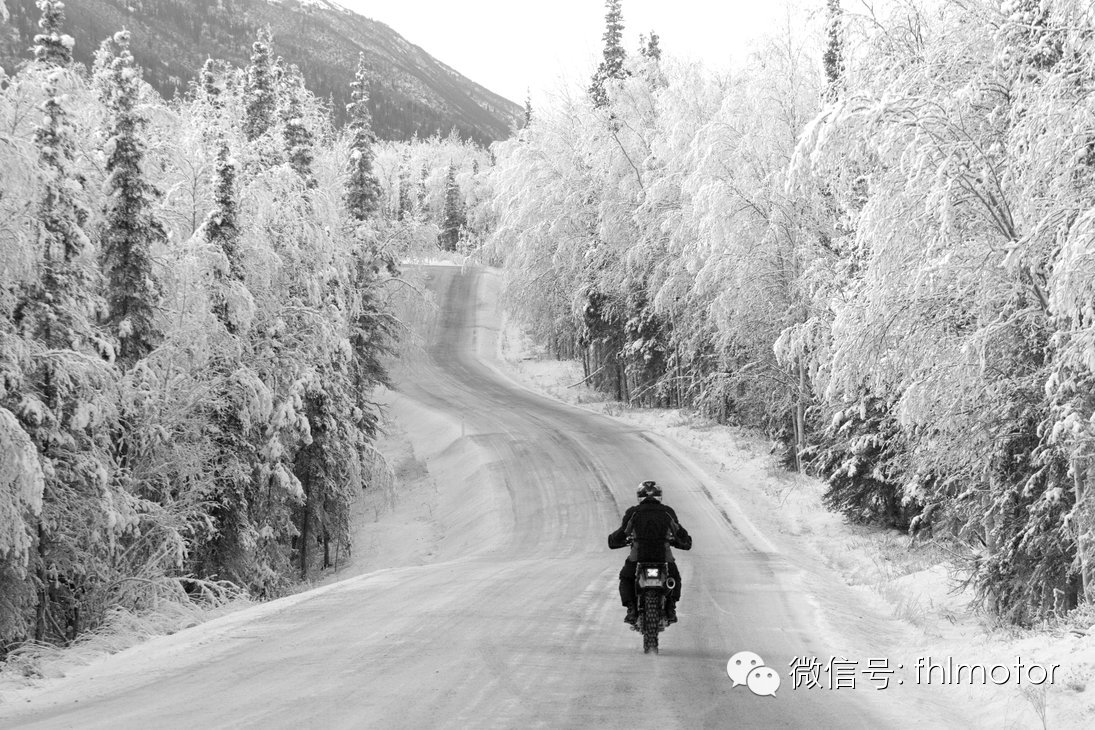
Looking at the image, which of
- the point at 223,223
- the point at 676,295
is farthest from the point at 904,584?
the point at 676,295

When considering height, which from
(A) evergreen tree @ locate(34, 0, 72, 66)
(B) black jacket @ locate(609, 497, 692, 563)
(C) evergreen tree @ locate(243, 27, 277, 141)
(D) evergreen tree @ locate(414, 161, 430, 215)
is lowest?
(B) black jacket @ locate(609, 497, 692, 563)

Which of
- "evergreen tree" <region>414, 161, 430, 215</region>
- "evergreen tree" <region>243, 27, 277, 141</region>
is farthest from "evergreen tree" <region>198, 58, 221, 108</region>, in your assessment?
"evergreen tree" <region>414, 161, 430, 215</region>

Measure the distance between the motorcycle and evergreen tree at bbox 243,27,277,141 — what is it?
2535 centimetres

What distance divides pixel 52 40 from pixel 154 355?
5.75 meters

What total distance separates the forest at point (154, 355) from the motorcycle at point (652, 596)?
7695 millimetres

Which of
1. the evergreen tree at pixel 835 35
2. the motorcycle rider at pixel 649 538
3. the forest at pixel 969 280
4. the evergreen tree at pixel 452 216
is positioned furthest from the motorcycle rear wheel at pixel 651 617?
the evergreen tree at pixel 452 216

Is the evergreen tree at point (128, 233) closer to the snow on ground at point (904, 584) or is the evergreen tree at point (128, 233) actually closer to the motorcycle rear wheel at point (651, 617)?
the motorcycle rear wheel at point (651, 617)

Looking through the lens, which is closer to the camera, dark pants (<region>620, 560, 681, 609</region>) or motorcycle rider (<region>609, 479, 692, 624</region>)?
motorcycle rider (<region>609, 479, 692, 624</region>)

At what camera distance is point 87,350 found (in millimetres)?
14359

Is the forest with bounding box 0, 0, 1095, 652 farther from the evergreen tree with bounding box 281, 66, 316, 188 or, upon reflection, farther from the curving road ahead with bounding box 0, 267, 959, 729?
the curving road ahead with bounding box 0, 267, 959, 729

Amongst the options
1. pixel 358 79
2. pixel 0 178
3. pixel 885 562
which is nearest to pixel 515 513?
pixel 885 562

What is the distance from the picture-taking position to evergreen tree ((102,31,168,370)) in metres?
16.3

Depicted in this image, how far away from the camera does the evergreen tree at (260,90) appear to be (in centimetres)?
2989

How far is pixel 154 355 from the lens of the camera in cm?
1673
